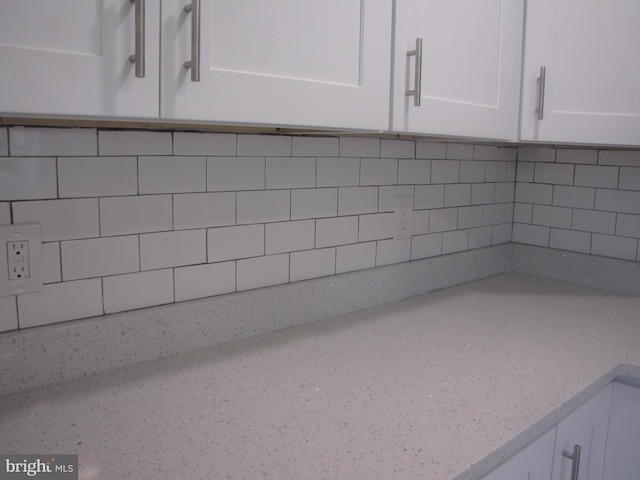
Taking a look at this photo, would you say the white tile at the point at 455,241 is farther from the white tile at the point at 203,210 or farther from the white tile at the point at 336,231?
the white tile at the point at 203,210

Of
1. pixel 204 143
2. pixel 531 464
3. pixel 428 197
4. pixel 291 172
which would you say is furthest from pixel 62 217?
pixel 428 197

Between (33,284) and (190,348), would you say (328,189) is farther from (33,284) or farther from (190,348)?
(33,284)

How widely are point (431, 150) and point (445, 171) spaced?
0.10 m

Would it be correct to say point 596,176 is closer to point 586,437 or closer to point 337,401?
point 586,437

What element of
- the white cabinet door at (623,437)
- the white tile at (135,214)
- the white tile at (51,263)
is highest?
the white tile at (135,214)

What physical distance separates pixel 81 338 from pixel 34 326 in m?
0.08

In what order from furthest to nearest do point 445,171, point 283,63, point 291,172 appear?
Answer: point 445,171, point 291,172, point 283,63

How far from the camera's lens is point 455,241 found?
6.08 feet

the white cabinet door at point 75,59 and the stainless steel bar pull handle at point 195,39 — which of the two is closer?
the white cabinet door at point 75,59

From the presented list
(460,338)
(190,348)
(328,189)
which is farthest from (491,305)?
(190,348)

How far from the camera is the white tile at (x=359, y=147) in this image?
1.45m

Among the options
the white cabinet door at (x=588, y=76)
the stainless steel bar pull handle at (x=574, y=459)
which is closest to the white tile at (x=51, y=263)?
the stainless steel bar pull handle at (x=574, y=459)

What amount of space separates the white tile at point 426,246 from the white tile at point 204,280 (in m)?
0.66

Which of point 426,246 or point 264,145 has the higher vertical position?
point 264,145
